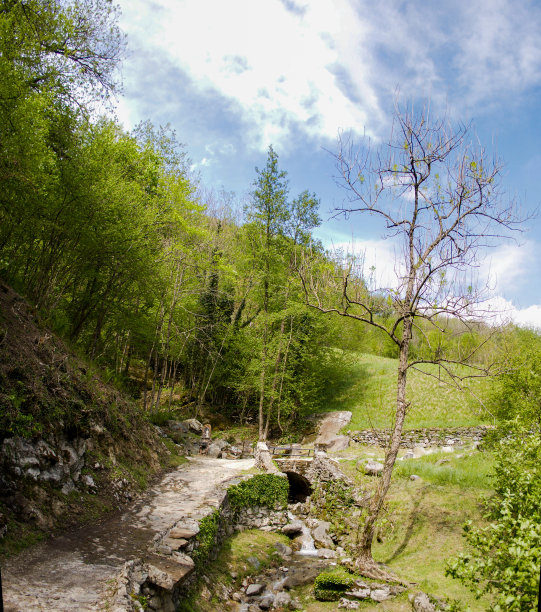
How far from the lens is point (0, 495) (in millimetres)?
5434

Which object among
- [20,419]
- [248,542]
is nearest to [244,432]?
[248,542]

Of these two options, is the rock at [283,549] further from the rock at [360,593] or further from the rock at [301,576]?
the rock at [360,593]

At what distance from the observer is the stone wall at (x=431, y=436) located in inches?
786

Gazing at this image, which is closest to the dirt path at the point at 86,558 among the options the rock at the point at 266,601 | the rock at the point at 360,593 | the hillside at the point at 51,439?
the hillside at the point at 51,439

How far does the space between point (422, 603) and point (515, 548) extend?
4.39m

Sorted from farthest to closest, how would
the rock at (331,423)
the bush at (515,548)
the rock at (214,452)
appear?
the rock at (331,423) < the rock at (214,452) < the bush at (515,548)

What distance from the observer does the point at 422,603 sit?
6.89m

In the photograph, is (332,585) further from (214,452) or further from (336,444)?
(336,444)

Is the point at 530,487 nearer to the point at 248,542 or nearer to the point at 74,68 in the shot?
the point at 248,542

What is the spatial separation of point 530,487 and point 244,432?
18408mm

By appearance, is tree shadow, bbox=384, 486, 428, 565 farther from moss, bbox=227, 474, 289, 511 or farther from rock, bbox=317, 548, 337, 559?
moss, bbox=227, 474, 289, 511

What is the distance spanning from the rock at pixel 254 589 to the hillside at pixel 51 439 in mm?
3088

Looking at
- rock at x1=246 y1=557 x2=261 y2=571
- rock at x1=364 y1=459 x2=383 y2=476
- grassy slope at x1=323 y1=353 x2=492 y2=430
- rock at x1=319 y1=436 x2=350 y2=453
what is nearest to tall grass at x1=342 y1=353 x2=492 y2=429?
grassy slope at x1=323 y1=353 x2=492 y2=430

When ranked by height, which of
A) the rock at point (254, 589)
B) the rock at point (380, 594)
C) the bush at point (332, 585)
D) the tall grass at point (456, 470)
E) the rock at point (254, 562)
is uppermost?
the tall grass at point (456, 470)
